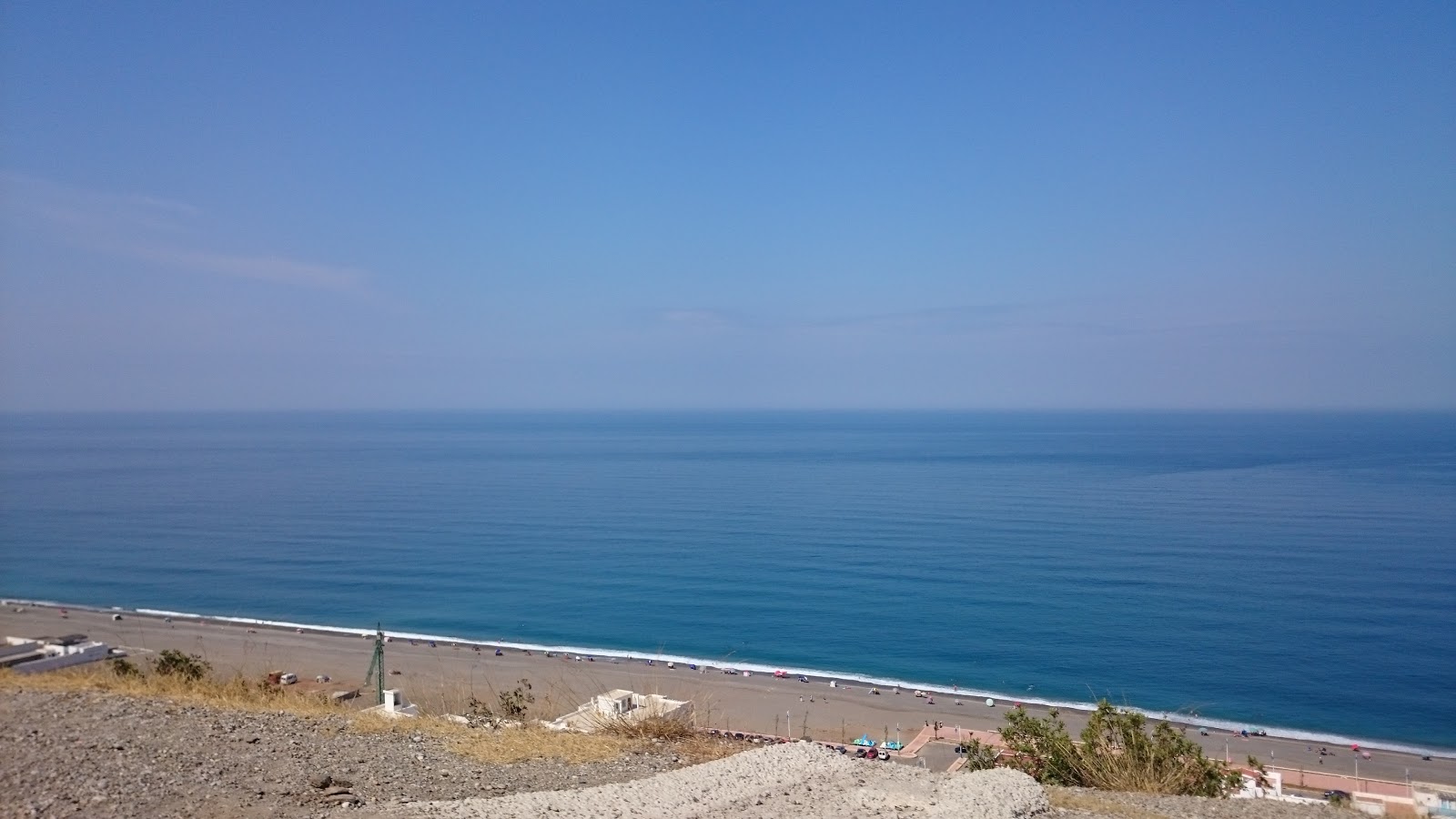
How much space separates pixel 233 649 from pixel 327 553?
66.2 feet

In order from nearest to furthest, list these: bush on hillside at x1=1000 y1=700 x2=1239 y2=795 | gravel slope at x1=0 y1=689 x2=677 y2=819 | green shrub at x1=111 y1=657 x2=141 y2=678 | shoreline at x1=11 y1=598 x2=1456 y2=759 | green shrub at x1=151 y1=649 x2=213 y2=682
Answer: gravel slope at x1=0 y1=689 x2=677 y2=819, bush on hillside at x1=1000 y1=700 x2=1239 y2=795, green shrub at x1=111 y1=657 x2=141 y2=678, green shrub at x1=151 y1=649 x2=213 y2=682, shoreline at x1=11 y1=598 x2=1456 y2=759

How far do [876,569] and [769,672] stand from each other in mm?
16748

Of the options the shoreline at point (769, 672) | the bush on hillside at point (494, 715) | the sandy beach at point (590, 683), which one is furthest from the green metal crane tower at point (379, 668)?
Answer: the shoreline at point (769, 672)

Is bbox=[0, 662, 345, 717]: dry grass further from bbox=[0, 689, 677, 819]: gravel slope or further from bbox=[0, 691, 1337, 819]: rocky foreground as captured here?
bbox=[0, 691, 1337, 819]: rocky foreground

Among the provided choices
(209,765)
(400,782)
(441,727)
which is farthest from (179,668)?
(400,782)

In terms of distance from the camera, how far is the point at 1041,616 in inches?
1586

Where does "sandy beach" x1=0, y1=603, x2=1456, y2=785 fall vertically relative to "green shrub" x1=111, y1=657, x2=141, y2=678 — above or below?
below

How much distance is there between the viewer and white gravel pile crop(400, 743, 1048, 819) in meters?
6.96

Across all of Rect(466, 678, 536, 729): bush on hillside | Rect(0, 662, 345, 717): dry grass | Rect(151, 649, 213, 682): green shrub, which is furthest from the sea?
Rect(0, 662, 345, 717): dry grass

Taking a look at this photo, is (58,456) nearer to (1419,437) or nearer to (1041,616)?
(1041,616)

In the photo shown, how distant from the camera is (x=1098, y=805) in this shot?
8.02 meters

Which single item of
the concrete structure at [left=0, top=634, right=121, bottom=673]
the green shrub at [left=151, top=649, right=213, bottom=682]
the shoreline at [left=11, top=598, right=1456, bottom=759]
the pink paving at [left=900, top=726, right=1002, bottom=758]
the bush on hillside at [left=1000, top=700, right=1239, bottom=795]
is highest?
the bush on hillside at [left=1000, top=700, right=1239, bottom=795]

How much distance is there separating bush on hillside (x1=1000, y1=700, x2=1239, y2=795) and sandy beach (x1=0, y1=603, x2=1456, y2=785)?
13.6 m

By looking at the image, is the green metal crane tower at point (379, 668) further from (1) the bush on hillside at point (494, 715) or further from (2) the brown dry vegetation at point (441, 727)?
(1) the bush on hillside at point (494, 715)
